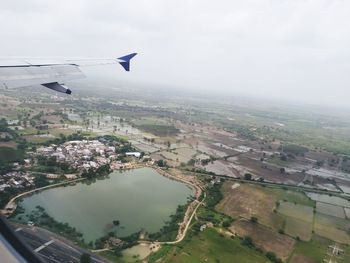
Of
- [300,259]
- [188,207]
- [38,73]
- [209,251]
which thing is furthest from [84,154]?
[38,73]

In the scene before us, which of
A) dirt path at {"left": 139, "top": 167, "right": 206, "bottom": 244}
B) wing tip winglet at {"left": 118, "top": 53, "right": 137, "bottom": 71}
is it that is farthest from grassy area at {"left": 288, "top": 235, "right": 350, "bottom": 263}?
wing tip winglet at {"left": 118, "top": 53, "right": 137, "bottom": 71}

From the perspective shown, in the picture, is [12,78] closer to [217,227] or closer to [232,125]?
[217,227]

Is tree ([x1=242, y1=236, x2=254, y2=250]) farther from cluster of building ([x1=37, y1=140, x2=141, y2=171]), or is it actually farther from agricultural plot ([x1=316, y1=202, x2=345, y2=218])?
cluster of building ([x1=37, y1=140, x2=141, y2=171])

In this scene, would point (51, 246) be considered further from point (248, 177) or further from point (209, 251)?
point (248, 177)

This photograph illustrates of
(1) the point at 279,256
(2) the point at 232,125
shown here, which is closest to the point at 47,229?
(1) the point at 279,256

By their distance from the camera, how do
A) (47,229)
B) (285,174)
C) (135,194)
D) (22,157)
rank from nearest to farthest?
(47,229), (135,194), (22,157), (285,174)

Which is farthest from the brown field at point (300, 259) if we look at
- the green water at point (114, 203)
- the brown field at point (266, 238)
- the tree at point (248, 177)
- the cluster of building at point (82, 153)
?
the cluster of building at point (82, 153)

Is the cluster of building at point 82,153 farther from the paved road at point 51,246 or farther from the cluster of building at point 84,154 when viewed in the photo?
the paved road at point 51,246
